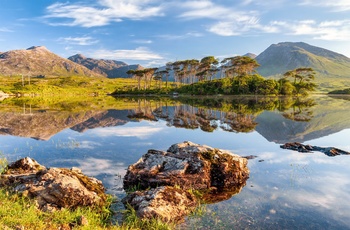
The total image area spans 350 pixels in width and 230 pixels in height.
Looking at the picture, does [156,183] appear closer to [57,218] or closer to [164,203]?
[164,203]

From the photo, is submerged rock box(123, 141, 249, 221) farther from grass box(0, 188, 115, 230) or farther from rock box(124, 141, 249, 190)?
grass box(0, 188, 115, 230)

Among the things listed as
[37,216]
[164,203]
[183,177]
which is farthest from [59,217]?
[183,177]

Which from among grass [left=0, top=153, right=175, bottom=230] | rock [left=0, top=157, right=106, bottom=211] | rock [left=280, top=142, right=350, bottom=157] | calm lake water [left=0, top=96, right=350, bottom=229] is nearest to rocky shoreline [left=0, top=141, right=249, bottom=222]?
rock [left=0, top=157, right=106, bottom=211]

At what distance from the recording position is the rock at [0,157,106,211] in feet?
36.9

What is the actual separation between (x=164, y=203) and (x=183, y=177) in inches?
156

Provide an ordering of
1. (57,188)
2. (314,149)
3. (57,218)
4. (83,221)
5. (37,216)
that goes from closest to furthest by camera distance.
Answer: (37,216), (83,221), (57,218), (57,188), (314,149)

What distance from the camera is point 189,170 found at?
1628cm

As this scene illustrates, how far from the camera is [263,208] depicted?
41.8ft

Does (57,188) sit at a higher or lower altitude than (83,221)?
higher

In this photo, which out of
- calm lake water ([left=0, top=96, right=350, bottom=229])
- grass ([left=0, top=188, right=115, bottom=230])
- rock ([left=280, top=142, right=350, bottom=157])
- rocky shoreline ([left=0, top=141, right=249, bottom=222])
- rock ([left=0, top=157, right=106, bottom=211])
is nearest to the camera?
grass ([left=0, top=188, right=115, bottom=230])

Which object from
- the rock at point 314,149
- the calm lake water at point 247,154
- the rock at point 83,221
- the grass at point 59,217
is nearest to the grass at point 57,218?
the grass at point 59,217

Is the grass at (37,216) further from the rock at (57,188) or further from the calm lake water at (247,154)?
the calm lake water at (247,154)

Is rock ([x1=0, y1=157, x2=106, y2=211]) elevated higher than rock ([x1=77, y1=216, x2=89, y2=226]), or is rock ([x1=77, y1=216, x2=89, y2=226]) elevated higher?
rock ([x1=0, y1=157, x2=106, y2=211])

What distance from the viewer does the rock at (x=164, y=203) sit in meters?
11.1
